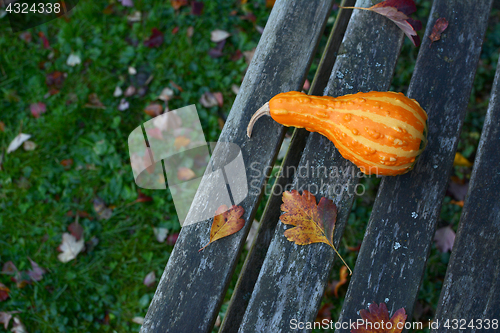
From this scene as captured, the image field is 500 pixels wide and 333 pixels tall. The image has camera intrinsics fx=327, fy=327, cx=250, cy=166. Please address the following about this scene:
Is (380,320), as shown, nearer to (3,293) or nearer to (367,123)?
(367,123)

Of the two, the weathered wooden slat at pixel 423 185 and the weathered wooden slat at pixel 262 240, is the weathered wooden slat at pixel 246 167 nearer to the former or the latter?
the weathered wooden slat at pixel 262 240

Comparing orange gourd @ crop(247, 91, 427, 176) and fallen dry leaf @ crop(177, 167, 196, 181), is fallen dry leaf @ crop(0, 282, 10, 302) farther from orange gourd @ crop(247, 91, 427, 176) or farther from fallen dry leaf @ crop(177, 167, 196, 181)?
orange gourd @ crop(247, 91, 427, 176)

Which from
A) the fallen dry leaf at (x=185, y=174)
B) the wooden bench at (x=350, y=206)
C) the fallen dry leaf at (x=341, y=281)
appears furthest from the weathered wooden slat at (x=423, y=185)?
the fallen dry leaf at (x=185, y=174)

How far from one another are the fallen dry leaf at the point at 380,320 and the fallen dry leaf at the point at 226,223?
651 millimetres

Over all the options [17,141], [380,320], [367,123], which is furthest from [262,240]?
[17,141]

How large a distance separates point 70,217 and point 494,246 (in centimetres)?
271

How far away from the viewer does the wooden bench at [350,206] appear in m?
1.43

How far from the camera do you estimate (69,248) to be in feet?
8.11

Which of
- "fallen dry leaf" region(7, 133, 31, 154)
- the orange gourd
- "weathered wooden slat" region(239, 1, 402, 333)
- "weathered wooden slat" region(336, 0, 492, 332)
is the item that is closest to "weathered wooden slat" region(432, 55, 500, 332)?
"weathered wooden slat" region(336, 0, 492, 332)

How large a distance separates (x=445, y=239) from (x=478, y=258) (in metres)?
0.97

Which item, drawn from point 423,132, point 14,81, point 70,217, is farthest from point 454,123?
point 14,81

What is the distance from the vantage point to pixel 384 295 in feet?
4.67

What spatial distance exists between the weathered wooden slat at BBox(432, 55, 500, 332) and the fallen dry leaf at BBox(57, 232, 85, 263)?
2.35 metres

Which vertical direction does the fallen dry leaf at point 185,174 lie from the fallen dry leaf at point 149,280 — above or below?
above
